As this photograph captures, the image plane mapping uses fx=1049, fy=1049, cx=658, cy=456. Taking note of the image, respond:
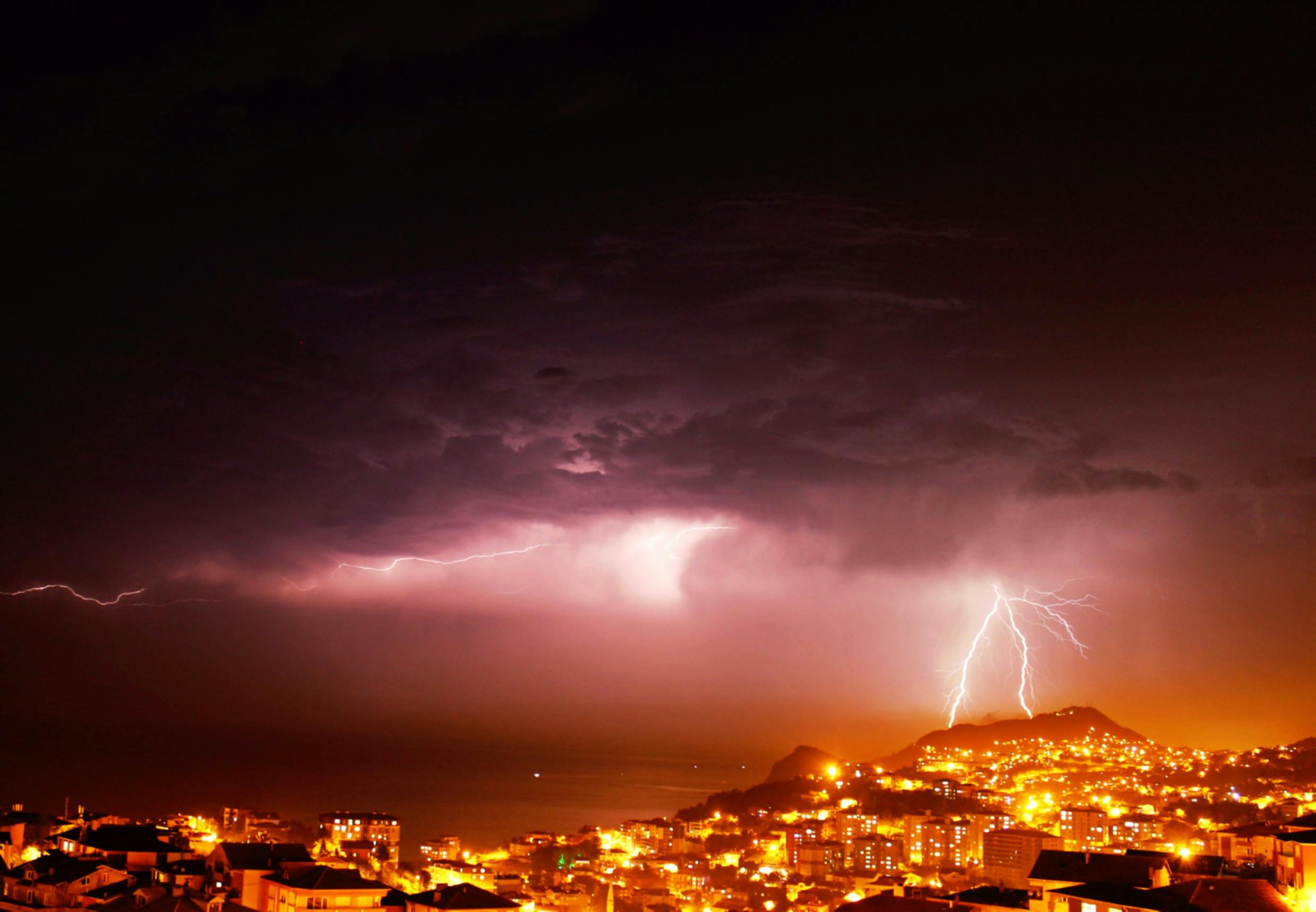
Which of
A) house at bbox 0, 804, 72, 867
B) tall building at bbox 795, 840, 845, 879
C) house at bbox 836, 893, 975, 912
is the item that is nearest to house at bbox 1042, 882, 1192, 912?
house at bbox 836, 893, 975, 912

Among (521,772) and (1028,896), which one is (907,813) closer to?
(1028,896)

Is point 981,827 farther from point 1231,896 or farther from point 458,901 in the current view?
point 458,901

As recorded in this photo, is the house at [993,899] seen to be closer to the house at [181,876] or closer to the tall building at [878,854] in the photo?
the house at [181,876]

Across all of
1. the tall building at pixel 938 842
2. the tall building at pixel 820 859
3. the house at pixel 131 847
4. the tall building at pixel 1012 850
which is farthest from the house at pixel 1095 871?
the tall building at pixel 938 842

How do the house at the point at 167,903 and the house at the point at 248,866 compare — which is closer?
the house at the point at 167,903

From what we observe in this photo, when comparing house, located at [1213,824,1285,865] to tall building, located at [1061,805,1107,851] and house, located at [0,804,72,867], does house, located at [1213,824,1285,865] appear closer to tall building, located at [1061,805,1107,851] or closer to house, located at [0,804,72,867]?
tall building, located at [1061,805,1107,851]

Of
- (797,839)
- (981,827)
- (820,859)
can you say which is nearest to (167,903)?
(820,859)
